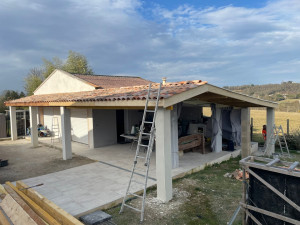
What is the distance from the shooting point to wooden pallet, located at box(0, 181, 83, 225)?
153 inches

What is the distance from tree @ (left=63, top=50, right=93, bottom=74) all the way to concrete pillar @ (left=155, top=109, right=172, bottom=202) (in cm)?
→ 3268

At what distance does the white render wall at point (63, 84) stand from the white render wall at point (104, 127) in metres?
1.55

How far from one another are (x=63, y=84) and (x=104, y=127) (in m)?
4.85

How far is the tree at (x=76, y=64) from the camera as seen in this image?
35938mm

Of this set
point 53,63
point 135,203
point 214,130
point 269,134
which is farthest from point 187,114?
point 53,63

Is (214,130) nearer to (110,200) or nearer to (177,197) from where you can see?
(177,197)

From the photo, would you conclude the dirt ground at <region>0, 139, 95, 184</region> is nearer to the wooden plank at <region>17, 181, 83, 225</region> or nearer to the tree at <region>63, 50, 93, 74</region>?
the wooden plank at <region>17, 181, 83, 225</region>

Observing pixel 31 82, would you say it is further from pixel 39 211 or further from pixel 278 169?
pixel 278 169

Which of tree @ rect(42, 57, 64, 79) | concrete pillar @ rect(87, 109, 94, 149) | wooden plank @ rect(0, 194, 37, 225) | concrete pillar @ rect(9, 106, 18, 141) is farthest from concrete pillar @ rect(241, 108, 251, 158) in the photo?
tree @ rect(42, 57, 64, 79)

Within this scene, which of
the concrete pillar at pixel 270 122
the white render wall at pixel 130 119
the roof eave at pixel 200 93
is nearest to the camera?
the roof eave at pixel 200 93

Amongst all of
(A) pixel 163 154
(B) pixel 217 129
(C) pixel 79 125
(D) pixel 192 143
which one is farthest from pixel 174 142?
(C) pixel 79 125

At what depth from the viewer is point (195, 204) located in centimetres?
577

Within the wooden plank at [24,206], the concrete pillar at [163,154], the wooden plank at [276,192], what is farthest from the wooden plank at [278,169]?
the wooden plank at [24,206]

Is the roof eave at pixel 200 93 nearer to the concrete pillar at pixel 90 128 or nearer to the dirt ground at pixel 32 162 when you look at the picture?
the dirt ground at pixel 32 162
